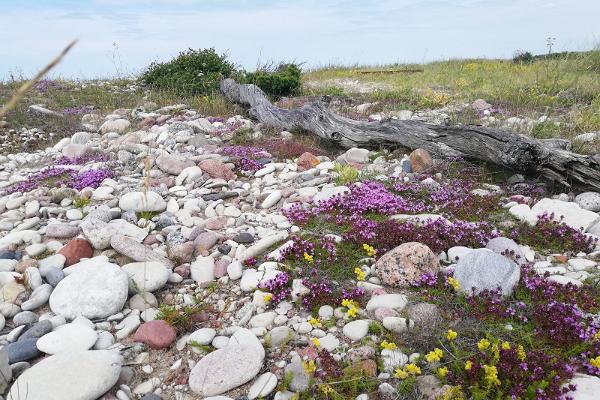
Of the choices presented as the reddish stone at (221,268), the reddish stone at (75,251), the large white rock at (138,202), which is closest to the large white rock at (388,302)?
the reddish stone at (221,268)

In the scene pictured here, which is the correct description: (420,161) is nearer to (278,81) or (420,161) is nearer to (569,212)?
(569,212)

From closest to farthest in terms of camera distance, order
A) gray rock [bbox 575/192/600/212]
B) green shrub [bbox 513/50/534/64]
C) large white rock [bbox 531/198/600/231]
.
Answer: large white rock [bbox 531/198/600/231] → gray rock [bbox 575/192/600/212] → green shrub [bbox 513/50/534/64]

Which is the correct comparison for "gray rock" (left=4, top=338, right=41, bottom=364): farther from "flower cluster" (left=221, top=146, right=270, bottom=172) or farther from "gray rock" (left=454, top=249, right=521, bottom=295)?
"flower cluster" (left=221, top=146, right=270, bottom=172)

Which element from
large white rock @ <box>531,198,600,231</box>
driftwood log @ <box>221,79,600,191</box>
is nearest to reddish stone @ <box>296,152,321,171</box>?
driftwood log @ <box>221,79,600,191</box>

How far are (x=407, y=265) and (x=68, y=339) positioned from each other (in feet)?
10.1

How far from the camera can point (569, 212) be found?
5.82m

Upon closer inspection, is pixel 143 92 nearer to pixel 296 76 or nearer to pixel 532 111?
pixel 296 76

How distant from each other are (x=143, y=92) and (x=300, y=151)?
9572 mm

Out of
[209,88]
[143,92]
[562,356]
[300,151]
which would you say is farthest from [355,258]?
[143,92]

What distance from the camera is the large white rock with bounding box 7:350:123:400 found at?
341cm

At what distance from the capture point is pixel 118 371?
12.1 ft

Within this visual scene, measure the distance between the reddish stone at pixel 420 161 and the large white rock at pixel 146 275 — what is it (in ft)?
13.9

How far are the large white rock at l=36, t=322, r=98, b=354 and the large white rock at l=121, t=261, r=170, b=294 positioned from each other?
2.22 feet

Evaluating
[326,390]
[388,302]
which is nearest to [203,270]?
[388,302]
